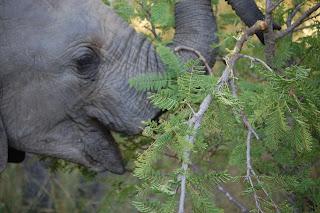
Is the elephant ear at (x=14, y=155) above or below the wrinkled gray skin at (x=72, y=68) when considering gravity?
below

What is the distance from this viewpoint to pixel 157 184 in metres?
2.09

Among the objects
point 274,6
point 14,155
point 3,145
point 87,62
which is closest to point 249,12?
point 274,6

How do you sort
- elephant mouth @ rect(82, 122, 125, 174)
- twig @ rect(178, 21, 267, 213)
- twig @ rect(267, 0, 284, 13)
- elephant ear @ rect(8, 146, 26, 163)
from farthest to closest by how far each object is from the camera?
elephant ear @ rect(8, 146, 26, 163) → elephant mouth @ rect(82, 122, 125, 174) → twig @ rect(267, 0, 284, 13) → twig @ rect(178, 21, 267, 213)

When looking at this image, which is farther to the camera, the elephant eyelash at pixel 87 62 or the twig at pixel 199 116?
the elephant eyelash at pixel 87 62

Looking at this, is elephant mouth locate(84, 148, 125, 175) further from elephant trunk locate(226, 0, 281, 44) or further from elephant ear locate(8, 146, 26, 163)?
elephant trunk locate(226, 0, 281, 44)

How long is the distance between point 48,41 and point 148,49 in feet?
1.88

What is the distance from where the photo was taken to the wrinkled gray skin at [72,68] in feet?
11.3

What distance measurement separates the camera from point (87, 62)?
3.54 meters

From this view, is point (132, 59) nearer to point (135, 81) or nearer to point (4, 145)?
point (135, 81)

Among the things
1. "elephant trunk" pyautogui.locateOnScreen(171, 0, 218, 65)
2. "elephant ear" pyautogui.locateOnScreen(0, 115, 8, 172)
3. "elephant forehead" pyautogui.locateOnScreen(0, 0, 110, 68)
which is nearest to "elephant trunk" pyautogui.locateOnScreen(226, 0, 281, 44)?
"elephant trunk" pyautogui.locateOnScreen(171, 0, 218, 65)

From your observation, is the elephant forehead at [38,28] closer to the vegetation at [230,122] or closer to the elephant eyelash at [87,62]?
the elephant eyelash at [87,62]

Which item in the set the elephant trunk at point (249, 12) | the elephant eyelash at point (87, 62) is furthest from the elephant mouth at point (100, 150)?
the elephant trunk at point (249, 12)

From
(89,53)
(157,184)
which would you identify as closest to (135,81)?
(89,53)

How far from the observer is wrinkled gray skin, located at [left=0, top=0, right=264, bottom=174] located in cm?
345
